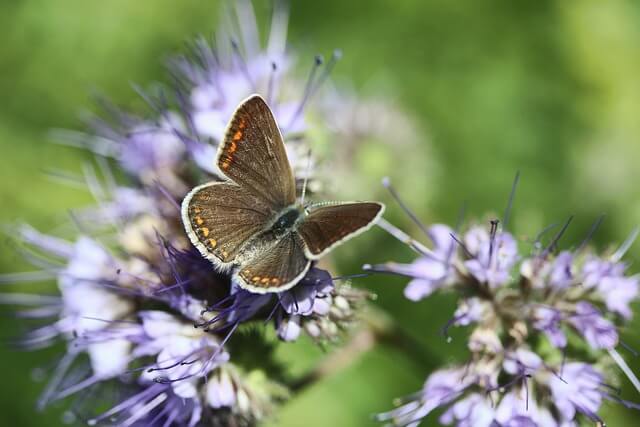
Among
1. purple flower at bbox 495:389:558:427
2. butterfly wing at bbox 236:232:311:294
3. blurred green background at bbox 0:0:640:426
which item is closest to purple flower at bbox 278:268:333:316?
butterfly wing at bbox 236:232:311:294

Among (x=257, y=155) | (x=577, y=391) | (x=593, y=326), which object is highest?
(x=257, y=155)

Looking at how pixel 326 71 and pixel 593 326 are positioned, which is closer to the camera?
pixel 593 326

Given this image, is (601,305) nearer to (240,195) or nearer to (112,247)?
(240,195)

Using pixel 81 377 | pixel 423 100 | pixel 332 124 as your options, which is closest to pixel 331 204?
pixel 81 377

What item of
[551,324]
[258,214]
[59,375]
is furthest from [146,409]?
[551,324]

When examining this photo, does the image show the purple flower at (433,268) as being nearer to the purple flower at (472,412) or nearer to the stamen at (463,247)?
the stamen at (463,247)

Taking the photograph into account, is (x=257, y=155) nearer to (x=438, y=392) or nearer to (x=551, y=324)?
(x=438, y=392)

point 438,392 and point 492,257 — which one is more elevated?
point 492,257
